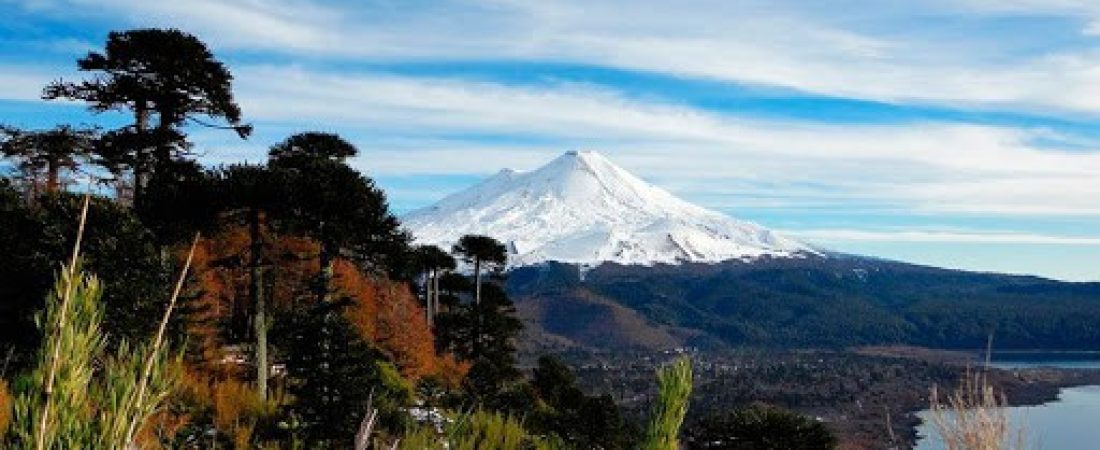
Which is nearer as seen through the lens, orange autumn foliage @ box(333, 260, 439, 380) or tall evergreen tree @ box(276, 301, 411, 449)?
tall evergreen tree @ box(276, 301, 411, 449)

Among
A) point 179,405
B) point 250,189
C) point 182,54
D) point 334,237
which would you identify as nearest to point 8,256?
point 179,405

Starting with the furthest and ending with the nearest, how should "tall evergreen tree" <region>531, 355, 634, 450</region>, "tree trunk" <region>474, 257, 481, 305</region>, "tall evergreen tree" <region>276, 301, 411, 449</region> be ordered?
1. "tree trunk" <region>474, 257, 481, 305</region>
2. "tall evergreen tree" <region>531, 355, 634, 450</region>
3. "tall evergreen tree" <region>276, 301, 411, 449</region>

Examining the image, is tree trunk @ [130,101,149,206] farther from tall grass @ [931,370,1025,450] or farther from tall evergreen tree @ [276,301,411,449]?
tall grass @ [931,370,1025,450]

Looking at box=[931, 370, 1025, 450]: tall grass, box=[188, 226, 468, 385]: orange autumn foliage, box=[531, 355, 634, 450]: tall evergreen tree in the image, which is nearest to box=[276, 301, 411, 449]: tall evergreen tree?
box=[931, 370, 1025, 450]: tall grass

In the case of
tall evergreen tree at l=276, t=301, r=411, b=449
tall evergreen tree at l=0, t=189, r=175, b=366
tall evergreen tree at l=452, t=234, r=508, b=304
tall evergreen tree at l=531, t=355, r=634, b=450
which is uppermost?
tall evergreen tree at l=0, t=189, r=175, b=366

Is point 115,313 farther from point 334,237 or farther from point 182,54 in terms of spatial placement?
point 182,54

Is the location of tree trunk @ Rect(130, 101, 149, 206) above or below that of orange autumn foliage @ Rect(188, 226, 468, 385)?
above
